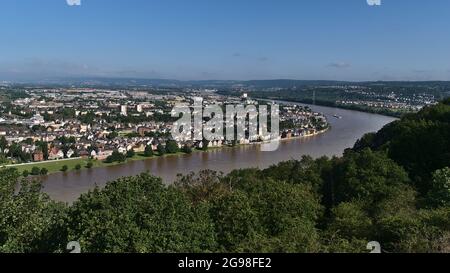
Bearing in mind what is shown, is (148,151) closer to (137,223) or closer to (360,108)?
(137,223)

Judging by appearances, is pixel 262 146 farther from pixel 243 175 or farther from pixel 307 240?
pixel 307 240

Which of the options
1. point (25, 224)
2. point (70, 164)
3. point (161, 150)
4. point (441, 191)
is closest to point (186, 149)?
point (161, 150)

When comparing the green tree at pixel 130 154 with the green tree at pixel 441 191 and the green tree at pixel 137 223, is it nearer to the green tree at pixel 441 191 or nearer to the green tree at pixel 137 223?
the green tree at pixel 441 191

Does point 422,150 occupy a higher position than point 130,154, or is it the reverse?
point 422,150

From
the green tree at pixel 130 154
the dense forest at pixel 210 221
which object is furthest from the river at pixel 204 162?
the dense forest at pixel 210 221

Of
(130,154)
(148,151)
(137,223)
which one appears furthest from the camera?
(148,151)

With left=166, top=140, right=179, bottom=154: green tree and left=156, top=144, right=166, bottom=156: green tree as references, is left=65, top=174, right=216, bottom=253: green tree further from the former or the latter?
left=166, top=140, right=179, bottom=154: green tree

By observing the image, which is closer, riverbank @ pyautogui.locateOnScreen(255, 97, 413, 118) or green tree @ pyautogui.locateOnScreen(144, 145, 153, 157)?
green tree @ pyautogui.locateOnScreen(144, 145, 153, 157)

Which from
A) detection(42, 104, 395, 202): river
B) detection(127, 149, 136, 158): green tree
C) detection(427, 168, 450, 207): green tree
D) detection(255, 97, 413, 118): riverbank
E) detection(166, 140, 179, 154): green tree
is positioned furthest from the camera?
detection(255, 97, 413, 118): riverbank

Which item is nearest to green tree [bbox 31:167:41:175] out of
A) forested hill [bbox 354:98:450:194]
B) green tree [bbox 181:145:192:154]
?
green tree [bbox 181:145:192:154]

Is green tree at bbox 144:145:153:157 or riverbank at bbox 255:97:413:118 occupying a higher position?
riverbank at bbox 255:97:413:118
